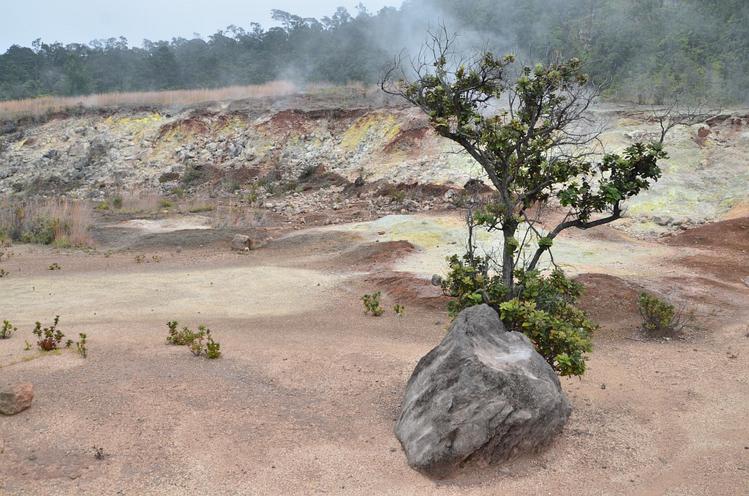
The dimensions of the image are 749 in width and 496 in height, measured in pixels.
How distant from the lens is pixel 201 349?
249 inches

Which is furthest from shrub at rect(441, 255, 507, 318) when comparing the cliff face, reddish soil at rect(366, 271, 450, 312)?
the cliff face

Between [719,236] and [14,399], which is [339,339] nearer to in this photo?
[14,399]

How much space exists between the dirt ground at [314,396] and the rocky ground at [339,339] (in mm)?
22

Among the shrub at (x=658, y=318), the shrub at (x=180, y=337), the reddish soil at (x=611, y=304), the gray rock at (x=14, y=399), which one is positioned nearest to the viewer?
the gray rock at (x=14, y=399)

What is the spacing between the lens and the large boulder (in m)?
4.11

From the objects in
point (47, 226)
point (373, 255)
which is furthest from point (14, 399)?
point (47, 226)

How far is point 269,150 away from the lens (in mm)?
22922

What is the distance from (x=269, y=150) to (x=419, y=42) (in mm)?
11474

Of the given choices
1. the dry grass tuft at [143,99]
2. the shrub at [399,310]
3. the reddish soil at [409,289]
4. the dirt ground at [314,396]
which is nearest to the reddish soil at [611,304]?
the dirt ground at [314,396]

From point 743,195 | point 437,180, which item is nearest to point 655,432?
point 743,195

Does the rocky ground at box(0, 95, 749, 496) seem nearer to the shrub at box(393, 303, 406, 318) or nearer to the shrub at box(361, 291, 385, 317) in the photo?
the shrub at box(361, 291, 385, 317)

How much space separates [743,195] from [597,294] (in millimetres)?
7662

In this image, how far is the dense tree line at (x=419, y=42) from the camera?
2309cm

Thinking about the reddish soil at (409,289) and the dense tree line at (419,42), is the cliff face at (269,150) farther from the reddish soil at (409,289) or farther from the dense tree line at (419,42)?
the reddish soil at (409,289)
